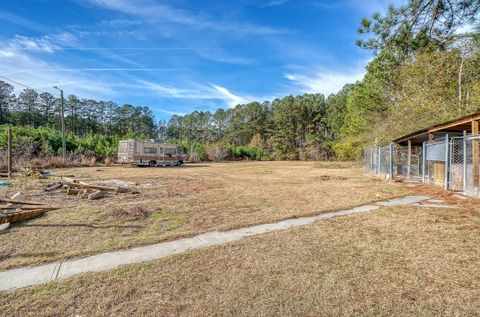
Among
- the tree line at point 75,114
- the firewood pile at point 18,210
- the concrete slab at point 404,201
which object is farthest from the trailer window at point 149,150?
the tree line at point 75,114

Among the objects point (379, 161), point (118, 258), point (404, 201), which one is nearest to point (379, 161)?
point (379, 161)

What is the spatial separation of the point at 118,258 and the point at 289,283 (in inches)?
87.9

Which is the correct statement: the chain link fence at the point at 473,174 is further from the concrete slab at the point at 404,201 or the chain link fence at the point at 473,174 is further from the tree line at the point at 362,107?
the tree line at the point at 362,107

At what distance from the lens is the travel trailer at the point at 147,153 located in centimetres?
Answer: 2252

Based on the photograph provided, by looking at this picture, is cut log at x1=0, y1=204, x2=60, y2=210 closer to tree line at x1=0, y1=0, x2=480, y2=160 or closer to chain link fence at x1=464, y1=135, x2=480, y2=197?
tree line at x1=0, y1=0, x2=480, y2=160

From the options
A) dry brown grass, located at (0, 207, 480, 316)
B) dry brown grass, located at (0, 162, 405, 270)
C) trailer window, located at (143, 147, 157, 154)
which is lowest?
dry brown grass, located at (0, 207, 480, 316)

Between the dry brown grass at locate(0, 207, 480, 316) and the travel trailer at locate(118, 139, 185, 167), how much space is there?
20.6 metres

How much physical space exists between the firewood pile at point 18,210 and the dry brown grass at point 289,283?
10.4 feet

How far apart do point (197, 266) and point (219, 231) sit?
1.44 metres

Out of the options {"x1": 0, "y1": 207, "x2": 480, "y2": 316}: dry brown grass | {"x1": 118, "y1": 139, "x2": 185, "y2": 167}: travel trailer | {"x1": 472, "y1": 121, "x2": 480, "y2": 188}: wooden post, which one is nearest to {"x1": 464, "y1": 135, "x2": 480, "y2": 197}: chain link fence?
{"x1": 472, "y1": 121, "x2": 480, "y2": 188}: wooden post

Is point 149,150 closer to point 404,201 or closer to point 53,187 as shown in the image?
point 53,187

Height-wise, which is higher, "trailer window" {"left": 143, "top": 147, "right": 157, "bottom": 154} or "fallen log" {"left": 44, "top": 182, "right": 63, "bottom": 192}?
"trailer window" {"left": 143, "top": 147, "right": 157, "bottom": 154}

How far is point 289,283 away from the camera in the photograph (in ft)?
9.32

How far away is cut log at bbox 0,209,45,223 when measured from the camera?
4821mm
